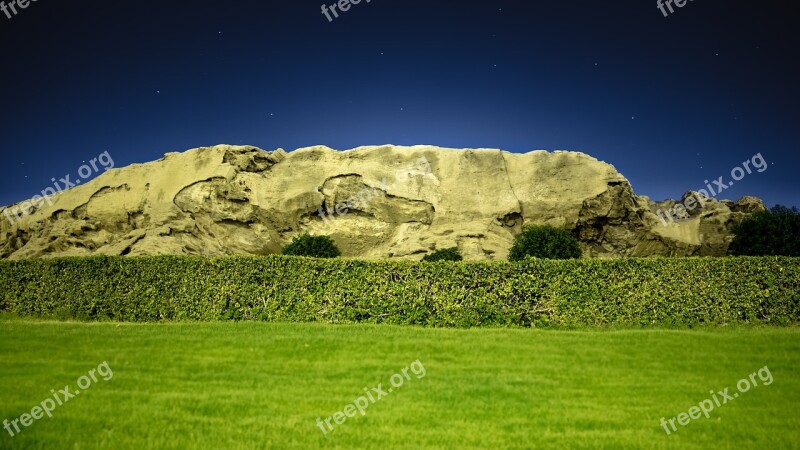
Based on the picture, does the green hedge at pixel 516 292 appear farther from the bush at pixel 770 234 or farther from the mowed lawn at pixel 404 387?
the bush at pixel 770 234

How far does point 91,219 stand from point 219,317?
2948cm

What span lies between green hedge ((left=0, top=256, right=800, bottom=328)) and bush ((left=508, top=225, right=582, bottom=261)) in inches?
377

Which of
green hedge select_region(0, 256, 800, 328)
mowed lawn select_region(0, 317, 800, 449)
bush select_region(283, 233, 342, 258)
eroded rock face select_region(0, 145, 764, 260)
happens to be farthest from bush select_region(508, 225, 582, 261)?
mowed lawn select_region(0, 317, 800, 449)

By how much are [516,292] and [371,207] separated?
1009 inches

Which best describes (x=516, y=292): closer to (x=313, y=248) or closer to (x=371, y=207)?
(x=313, y=248)

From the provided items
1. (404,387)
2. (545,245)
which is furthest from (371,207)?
(404,387)

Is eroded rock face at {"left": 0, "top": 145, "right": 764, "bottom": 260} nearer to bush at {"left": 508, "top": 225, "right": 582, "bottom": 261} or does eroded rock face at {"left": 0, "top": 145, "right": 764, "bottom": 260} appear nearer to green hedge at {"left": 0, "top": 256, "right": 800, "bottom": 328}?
bush at {"left": 508, "top": 225, "right": 582, "bottom": 261}

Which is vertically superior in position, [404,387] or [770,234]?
[404,387]

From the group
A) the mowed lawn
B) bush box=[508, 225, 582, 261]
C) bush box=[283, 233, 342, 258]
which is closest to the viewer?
the mowed lawn

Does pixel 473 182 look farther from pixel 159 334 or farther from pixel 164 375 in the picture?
pixel 164 375

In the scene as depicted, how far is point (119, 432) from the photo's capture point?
7.41 m

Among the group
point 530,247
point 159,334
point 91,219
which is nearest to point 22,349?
point 159,334

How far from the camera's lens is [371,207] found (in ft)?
141

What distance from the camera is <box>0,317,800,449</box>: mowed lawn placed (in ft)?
24.6
